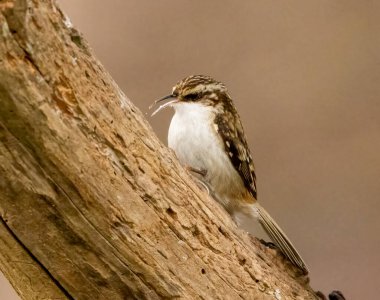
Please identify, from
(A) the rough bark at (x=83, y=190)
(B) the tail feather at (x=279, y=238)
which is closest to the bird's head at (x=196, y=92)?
(B) the tail feather at (x=279, y=238)

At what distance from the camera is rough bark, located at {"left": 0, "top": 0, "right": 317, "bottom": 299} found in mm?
1616

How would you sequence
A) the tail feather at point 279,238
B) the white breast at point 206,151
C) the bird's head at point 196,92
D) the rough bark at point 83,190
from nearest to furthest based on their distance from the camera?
the rough bark at point 83,190
the tail feather at point 279,238
the white breast at point 206,151
the bird's head at point 196,92

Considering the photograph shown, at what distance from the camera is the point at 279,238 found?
8.60 feet

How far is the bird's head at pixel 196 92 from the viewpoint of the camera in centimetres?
284

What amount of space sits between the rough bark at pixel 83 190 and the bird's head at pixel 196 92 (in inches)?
31.5

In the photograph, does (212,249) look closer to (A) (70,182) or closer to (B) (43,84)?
(A) (70,182)

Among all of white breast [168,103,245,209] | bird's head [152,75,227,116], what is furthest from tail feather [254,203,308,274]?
bird's head [152,75,227,116]

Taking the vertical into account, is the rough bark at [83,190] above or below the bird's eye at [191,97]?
below

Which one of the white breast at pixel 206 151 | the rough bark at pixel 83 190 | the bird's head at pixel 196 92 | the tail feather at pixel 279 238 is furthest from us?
the bird's head at pixel 196 92

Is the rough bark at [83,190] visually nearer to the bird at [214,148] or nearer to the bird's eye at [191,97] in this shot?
the bird at [214,148]

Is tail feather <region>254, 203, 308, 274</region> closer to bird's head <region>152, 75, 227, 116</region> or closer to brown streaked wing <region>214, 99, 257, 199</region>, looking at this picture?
brown streaked wing <region>214, 99, 257, 199</region>

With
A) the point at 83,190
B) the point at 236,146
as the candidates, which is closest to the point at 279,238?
the point at 236,146

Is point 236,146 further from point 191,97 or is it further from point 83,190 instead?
point 83,190

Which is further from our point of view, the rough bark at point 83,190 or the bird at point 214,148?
the bird at point 214,148
